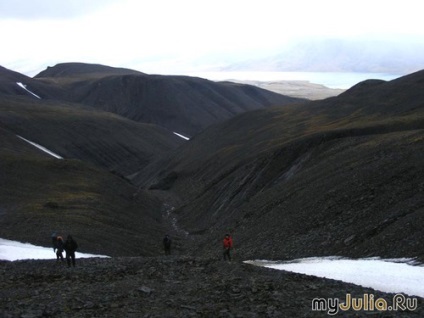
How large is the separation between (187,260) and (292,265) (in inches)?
203

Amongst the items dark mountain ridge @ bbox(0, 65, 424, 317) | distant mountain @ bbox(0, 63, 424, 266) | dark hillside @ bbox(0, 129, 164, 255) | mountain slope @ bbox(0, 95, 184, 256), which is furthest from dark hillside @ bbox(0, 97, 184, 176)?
dark hillside @ bbox(0, 129, 164, 255)

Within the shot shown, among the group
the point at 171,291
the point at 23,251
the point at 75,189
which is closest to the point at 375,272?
the point at 171,291

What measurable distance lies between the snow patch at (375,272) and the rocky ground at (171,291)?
1533mm

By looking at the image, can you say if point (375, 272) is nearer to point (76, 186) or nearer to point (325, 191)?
point (325, 191)

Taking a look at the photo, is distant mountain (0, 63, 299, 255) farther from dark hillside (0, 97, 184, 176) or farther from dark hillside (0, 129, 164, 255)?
dark hillside (0, 97, 184, 176)

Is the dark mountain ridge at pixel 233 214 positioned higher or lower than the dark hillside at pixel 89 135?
lower

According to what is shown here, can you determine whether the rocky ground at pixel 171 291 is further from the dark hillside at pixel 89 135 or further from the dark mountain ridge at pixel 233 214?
the dark hillside at pixel 89 135

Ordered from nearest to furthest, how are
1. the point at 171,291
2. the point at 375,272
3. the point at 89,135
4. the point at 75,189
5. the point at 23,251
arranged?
the point at 171,291, the point at 375,272, the point at 23,251, the point at 75,189, the point at 89,135

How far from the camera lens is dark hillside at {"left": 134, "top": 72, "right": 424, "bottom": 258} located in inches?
1139

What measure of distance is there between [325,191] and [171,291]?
22069 millimetres

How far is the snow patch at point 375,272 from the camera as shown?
1872 cm

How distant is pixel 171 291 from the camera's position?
1864cm

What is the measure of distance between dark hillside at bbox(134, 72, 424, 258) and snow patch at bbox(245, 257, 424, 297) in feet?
4.66

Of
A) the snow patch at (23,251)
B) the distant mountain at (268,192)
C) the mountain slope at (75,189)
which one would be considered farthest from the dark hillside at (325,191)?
the snow patch at (23,251)
